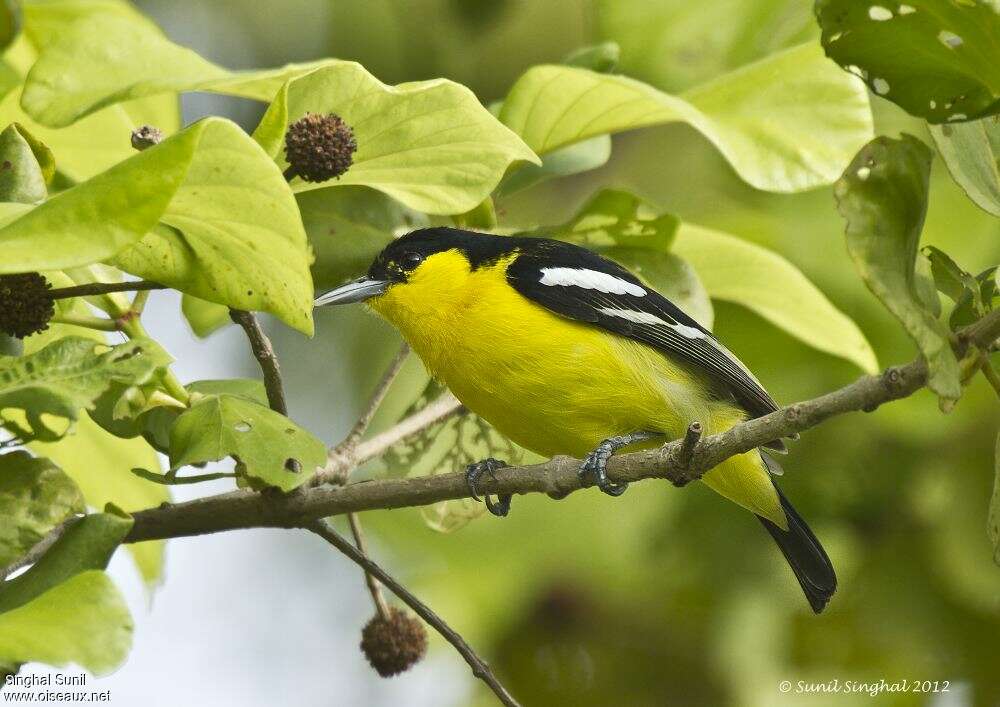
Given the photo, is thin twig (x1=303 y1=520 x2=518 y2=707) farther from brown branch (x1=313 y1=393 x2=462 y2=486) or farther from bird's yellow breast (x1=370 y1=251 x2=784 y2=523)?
bird's yellow breast (x1=370 y1=251 x2=784 y2=523)

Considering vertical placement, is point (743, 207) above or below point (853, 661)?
above

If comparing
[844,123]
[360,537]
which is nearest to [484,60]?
[844,123]

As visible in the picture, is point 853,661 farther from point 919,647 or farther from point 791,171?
point 791,171

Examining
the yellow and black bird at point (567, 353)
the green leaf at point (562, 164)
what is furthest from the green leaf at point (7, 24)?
the yellow and black bird at point (567, 353)

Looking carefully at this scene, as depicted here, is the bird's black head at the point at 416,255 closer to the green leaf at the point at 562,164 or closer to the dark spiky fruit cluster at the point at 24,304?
the green leaf at the point at 562,164

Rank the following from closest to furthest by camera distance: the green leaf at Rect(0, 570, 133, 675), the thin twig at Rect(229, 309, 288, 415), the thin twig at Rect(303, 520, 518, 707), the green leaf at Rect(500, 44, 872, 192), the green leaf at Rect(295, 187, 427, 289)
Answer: the green leaf at Rect(0, 570, 133, 675)
the thin twig at Rect(229, 309, 288, 415)
the thin twig at Rect(303, 520, 518, 707)
the green leaf at Rect(500, 44, 872, 192)
the green leaf at Rect(295, 187, 427, 289)

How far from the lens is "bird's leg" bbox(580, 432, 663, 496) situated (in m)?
2.14

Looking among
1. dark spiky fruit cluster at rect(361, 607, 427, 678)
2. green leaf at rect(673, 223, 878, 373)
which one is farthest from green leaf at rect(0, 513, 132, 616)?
green leaf at rect(673, 223, 878, 373)

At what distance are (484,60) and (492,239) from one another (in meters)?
1.10

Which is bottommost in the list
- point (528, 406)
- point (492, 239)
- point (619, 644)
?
point (619, 644)

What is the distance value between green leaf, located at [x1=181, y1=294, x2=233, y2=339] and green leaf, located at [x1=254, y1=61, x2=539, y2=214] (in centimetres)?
55

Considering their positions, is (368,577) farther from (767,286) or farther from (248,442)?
(767,286)

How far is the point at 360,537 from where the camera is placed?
2322 mm

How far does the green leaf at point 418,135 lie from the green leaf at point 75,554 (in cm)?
63
